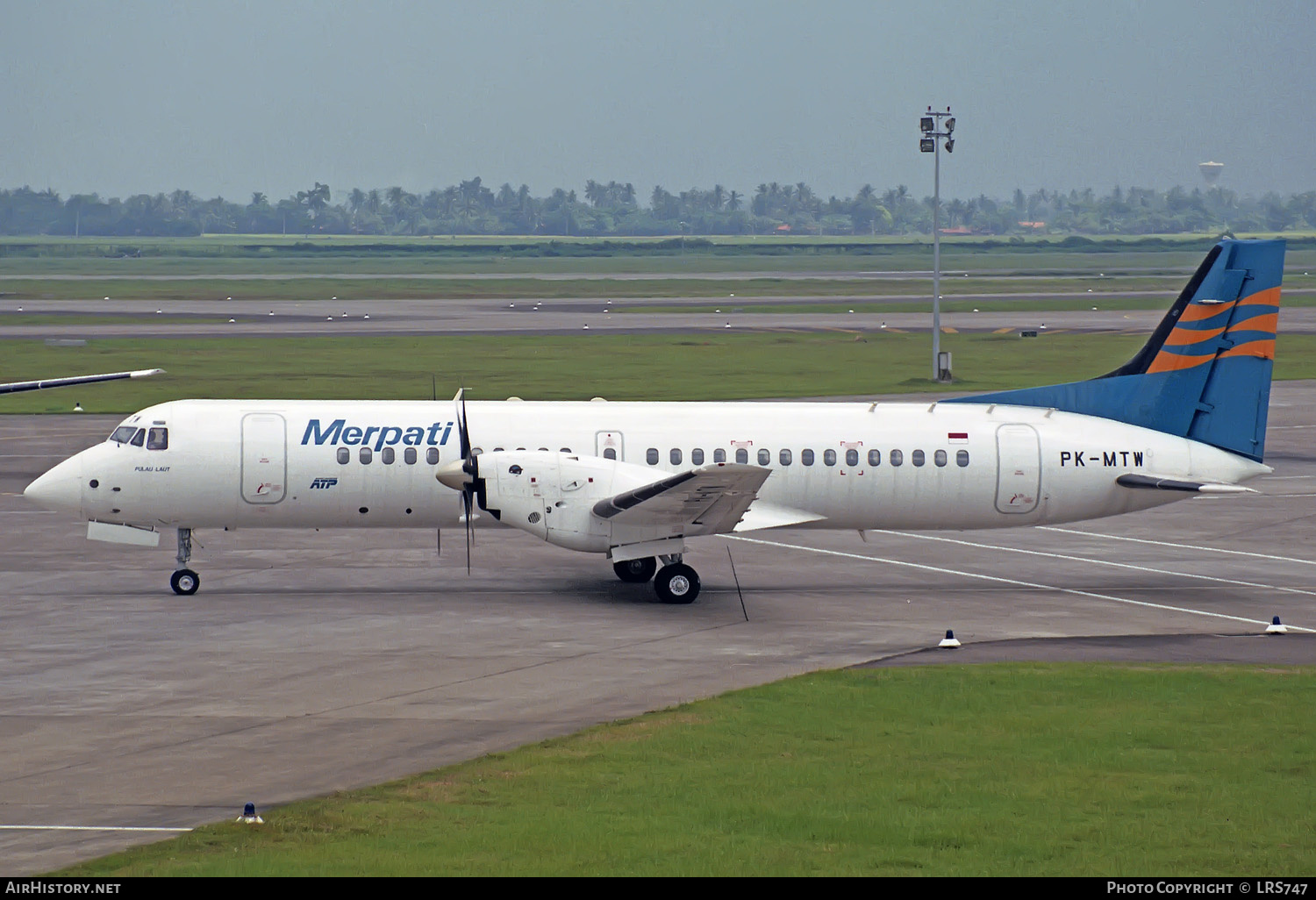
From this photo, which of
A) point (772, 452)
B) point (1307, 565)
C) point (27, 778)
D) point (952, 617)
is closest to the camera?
point (27, 778)

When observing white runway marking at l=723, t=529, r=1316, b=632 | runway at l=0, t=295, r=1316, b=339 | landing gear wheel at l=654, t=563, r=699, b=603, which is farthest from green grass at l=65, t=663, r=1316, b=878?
runway at l=0, t=295, r=1316, b=339

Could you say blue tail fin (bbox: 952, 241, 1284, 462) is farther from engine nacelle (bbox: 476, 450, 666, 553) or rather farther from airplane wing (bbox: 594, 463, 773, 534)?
A: engine nacelle (bbox: 476, 450, 666, 553)

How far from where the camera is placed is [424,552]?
3184cm

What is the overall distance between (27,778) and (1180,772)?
12.3 metres

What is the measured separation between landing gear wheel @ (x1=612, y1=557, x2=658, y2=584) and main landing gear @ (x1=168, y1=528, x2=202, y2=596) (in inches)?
292

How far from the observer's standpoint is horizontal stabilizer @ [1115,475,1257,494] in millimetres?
27531

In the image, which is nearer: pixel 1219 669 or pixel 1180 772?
pixel 1180 772

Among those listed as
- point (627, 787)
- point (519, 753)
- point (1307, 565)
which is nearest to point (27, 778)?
point (519, 753)

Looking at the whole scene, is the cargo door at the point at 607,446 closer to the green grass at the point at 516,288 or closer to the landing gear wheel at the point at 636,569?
the landing gear wheel at the point at 636,569

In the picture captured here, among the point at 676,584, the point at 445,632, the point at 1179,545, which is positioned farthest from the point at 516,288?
the point at 445,632

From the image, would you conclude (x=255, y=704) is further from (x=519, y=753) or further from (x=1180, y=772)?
(x=1180, y=772)

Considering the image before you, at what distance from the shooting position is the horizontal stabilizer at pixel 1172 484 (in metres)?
27.5

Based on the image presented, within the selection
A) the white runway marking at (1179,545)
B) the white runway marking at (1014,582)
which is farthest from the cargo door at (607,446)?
the white runway marking at (1179,545)

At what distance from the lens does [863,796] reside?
52.5 feet
